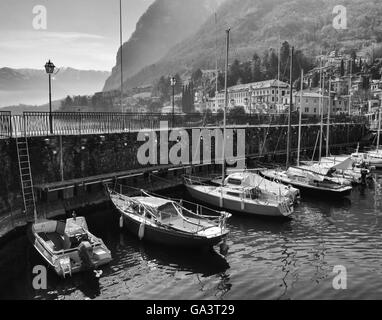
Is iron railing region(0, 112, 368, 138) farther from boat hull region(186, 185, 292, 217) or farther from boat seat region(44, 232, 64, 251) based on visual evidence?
boat hull region(186, 185, 292, 217)

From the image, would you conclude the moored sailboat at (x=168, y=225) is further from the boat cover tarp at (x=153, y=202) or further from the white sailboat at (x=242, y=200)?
the white sailboat at (x=242, y=200)

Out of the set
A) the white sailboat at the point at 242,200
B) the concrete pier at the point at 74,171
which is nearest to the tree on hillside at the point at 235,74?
the concrete pier at the point at 74,171

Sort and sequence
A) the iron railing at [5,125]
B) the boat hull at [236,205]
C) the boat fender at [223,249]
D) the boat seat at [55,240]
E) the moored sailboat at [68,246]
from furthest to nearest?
the boat hull at [236,205]
the iron railing at [5,125]
the boat fender at [223,249]
the boat seat at [55,240]
the moored sailboat at [68,246]

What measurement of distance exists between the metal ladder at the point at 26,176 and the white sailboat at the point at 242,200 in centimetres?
1299

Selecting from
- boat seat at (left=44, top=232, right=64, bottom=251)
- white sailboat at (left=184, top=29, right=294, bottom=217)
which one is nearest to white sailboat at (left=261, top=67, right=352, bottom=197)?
white sailboat at (left=184, top=29, right=294, bottom=217)

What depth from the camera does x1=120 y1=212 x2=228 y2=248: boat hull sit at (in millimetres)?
20312

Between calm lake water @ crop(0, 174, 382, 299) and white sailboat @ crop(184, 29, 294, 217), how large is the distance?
0.94 m

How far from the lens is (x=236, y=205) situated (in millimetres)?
28484

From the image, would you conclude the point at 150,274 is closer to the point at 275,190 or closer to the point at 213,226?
the point at 213,226

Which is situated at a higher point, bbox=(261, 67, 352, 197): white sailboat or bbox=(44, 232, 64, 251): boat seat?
bbox=(261, 67, 352, 197): white sailboat

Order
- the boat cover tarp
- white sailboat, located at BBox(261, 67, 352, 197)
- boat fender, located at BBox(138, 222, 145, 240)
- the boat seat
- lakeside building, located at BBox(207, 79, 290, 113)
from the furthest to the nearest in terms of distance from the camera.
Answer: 1. lakeside building, located at BBox(207, 79, 290, 113)
2. white sailboat, located at BBox(261, 67, 352, 197)
3. the boat cover tarp
4. boat fender, located at BBox(138, 222, 145, 240)
5. the boat seat

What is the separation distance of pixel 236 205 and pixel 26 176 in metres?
15.2

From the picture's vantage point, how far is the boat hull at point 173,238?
20312 millimetres
